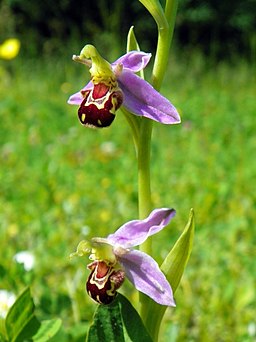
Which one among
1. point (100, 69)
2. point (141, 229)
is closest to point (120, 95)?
point (100, 69)

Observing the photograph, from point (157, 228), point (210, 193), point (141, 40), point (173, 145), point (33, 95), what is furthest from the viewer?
point (141, 40)

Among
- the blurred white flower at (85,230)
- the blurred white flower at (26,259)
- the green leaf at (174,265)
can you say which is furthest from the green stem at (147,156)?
the blurred white flower at (85,230)

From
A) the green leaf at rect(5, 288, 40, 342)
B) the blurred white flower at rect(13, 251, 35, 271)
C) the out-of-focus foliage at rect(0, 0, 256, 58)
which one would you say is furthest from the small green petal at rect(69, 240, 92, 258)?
the out-of-focus foliage at rect(0, 0, 256, 58)

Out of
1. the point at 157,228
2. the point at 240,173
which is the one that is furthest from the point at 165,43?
the point at 240,173

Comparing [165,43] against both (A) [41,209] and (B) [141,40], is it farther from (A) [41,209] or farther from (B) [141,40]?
(B) [141,40]

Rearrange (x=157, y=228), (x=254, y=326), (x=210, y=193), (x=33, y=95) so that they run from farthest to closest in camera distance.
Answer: (x=33, y=95), (x=210, y=193), (x=254, y=326), (x=157, y=228)

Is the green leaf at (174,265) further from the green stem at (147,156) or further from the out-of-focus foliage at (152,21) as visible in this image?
the out-of-focus foliage at (152,21)
